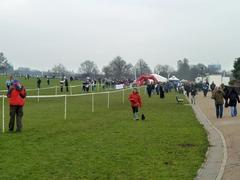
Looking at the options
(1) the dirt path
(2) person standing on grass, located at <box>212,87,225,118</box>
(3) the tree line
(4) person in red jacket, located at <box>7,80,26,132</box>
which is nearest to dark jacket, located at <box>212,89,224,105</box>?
(2) person standing on grass, located at <box>212,87,225,118</box>

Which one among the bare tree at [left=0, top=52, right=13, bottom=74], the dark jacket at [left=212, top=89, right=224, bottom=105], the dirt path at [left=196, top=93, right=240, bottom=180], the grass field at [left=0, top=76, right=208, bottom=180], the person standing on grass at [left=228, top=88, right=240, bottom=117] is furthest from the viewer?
the bare tree at [left=0, top=52, right=13, bottom=74]

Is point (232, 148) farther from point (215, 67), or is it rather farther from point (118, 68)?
point (215, 67)

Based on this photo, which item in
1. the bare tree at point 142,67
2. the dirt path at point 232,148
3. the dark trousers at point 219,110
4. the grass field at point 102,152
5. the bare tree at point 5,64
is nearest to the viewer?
the grass field at point 102,152

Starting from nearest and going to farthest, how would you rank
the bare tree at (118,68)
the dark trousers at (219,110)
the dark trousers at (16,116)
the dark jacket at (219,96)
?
the dark trousers at (16,116)
the dark trousers at (219,110)
the dark jacket at (219,96)
the bare tree at (118,68)

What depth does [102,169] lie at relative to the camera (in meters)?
10.2

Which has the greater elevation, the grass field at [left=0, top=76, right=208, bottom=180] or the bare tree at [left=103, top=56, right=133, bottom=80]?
the bare tree at [left=103, top=56, right=133, bottom=80]

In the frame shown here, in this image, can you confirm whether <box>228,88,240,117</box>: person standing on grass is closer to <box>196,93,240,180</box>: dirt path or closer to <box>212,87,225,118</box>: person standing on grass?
<box>212,87,225,118</box>: person standing on grass

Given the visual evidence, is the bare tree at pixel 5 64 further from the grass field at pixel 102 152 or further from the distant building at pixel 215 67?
the grass field at pixel 102 152

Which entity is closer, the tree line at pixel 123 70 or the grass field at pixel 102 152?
the grass field at pixel 102 152

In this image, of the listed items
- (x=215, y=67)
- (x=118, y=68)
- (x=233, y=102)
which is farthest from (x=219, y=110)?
(x=215, y=67)

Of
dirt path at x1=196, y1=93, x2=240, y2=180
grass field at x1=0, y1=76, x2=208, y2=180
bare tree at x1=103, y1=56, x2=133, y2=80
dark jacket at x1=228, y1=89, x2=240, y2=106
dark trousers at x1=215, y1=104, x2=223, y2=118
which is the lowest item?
dirt path at x1=196, y1=93, x2=240, y2=180

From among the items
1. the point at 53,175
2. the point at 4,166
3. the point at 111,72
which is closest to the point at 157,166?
the point at 53,175

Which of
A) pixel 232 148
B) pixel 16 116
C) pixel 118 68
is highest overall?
pixel 118 68

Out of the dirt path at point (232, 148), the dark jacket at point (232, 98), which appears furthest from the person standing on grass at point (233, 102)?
the dirt path at point (232, 148)
